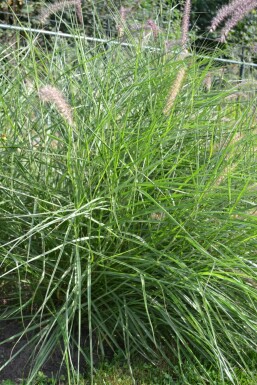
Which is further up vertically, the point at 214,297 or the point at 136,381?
the point at 214,297

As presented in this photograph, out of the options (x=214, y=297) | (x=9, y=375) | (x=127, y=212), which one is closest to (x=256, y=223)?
(x=214, y=297)

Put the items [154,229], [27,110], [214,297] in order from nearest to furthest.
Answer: [214,297] < [154,229] < [27,110]

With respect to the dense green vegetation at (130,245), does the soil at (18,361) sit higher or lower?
lower

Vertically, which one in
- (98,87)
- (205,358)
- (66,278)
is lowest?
(205,358)

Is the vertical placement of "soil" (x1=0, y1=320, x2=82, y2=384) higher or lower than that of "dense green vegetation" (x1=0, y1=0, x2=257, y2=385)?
lower

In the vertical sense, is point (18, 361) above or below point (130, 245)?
below

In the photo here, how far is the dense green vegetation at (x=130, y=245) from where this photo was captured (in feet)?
9.46

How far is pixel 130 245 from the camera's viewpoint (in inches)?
120

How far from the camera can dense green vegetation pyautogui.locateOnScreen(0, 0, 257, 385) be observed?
2885 millimetres

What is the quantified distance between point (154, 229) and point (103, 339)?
0.53 meters

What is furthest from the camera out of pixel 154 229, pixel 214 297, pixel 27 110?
pixel 27 110

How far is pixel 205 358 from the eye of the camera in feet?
10.2

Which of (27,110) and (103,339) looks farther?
(27,110)

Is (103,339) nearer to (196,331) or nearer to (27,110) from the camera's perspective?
(196,331)
